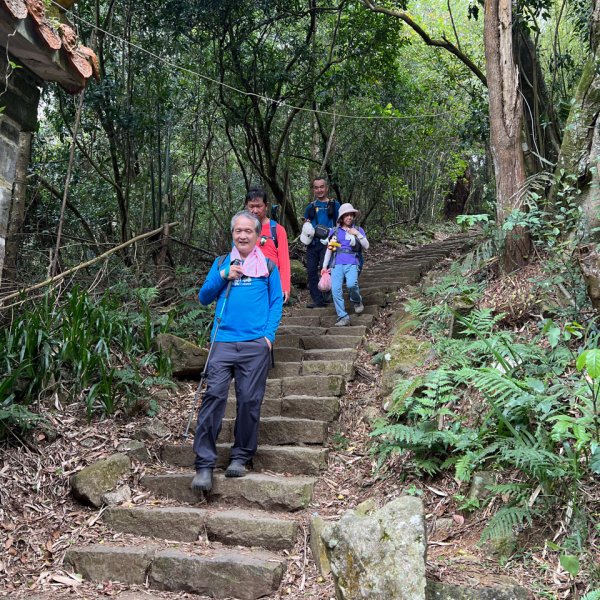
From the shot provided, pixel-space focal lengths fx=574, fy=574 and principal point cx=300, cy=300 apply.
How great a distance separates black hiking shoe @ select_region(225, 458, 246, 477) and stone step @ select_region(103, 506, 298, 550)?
0.27 metres

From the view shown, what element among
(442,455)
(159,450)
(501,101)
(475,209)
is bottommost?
(159,450)

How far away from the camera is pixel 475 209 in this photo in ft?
61.0

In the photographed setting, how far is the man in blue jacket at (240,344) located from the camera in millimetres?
3936

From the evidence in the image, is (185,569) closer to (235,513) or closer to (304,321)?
(235,513)

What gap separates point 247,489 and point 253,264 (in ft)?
5.28

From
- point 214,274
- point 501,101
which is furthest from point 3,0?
point 501,101

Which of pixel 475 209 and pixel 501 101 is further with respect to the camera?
pixel 475 209

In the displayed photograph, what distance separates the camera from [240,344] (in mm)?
4129

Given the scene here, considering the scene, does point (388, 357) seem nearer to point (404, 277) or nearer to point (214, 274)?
point (214, 274)

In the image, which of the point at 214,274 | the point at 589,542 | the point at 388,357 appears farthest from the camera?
the point at 388,357

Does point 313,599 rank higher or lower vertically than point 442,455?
lower

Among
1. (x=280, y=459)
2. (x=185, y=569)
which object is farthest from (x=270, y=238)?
(x=185, y=569)

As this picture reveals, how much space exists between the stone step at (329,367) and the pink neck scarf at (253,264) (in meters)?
1.59

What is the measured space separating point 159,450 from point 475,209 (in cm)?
1607
